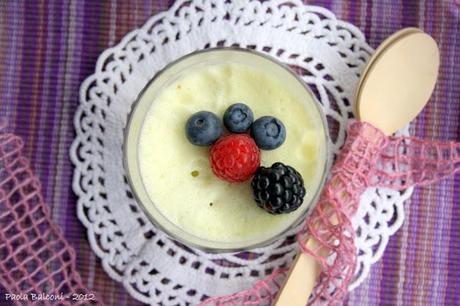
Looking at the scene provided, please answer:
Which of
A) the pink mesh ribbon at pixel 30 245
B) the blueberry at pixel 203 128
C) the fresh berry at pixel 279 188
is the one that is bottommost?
the pink mesh ribbon at pixel 30 245

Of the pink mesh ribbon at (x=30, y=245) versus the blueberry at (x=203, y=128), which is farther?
the pink mesh ribbon at (x=30, y=245)

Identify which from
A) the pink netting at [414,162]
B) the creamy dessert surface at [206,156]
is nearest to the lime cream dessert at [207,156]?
the creamy dessert surface at [206,156]

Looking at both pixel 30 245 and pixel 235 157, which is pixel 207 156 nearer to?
pixel 235 157

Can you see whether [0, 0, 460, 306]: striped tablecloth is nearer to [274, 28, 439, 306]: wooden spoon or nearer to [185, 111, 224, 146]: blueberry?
[274, 28, 439, 306]: wooden spoon

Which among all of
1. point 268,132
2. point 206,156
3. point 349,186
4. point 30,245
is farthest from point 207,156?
point 30,245

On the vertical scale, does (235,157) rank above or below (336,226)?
above

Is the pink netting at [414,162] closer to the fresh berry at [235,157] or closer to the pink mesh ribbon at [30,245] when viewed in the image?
the fresh berry at [235,157]
